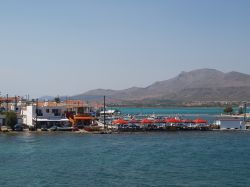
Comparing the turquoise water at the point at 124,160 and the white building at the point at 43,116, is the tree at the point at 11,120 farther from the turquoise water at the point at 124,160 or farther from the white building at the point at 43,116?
the turquoise water at the point at 124,160

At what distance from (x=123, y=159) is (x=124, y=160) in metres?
0.60

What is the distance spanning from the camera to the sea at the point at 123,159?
3070 cm

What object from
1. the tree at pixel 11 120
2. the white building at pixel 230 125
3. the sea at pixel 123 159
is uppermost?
the tree at pixel 11 120

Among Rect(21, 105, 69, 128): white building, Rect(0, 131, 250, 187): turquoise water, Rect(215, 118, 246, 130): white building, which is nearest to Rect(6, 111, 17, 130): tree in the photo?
Rect(21, 105, 69, 128): white building

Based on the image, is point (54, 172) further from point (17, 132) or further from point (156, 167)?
point (17, 132)

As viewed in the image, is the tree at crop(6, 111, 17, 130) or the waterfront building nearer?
the tree at crop(6, 111, 17, 130)

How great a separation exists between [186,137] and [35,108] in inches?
790

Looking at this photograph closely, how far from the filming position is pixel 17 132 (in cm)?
6044

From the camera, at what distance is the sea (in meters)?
30.7

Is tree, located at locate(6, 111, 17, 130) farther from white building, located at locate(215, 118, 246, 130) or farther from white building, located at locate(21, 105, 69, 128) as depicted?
white building, located at locate(215, 118, 246, 130)

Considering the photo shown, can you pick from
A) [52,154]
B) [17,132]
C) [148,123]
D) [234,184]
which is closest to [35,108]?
[17,132]

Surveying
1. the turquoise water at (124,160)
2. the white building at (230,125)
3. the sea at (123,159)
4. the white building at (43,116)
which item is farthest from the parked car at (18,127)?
the white building at (230,125)

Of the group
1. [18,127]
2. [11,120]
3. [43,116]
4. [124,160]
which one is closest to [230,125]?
[43,116]

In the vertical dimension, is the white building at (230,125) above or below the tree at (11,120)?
below
